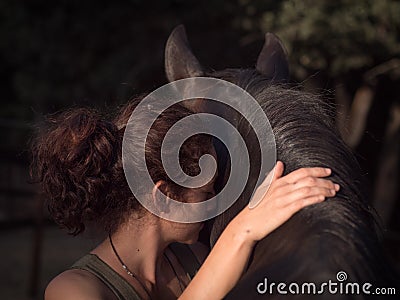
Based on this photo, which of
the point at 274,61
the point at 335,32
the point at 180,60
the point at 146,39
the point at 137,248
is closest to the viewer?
the point at 137,248

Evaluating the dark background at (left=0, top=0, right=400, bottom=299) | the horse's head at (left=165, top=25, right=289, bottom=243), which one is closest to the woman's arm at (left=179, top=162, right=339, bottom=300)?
the horse's head at (left=165, top=25, right=289, bottom=243)

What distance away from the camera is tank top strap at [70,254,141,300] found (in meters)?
1.49

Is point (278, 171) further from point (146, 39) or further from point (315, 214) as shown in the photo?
point (146, 39)

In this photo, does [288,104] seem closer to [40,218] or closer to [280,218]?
[280,218]

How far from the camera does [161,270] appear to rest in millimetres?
1663

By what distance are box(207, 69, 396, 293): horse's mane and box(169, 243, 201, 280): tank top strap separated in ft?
0.81

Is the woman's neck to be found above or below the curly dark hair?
below

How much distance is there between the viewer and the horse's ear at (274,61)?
196 centimetres

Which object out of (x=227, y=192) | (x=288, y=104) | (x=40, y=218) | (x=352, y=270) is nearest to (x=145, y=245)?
(x=227, y=192)

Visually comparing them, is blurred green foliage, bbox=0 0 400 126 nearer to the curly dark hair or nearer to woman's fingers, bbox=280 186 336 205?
the curly dark hair

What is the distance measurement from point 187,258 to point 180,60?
646 millimetres

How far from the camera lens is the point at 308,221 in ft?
3.44

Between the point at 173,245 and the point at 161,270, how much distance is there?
107 millimetres

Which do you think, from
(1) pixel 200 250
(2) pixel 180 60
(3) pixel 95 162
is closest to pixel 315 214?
(3) pixel 95 162
